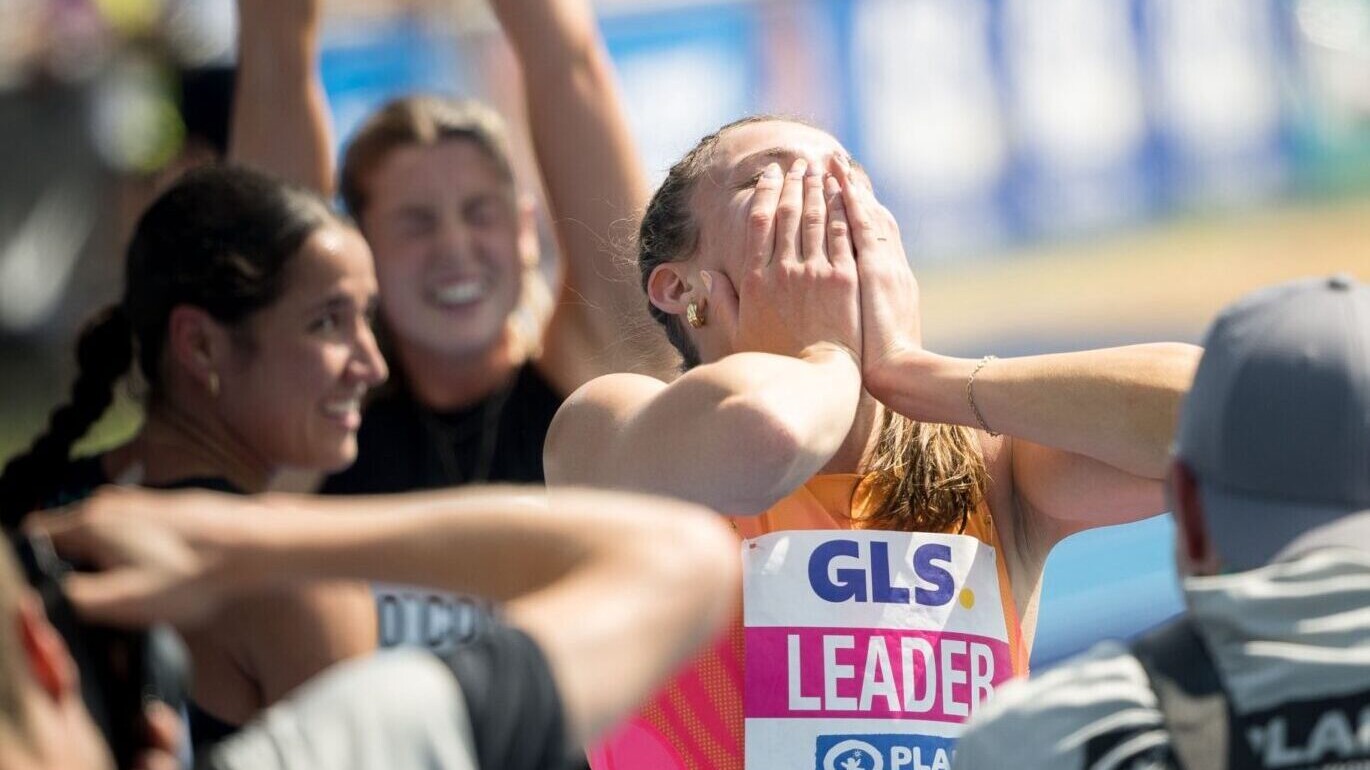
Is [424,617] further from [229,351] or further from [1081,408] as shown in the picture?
[1081,408]

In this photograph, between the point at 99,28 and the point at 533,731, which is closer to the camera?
the point at 533,731

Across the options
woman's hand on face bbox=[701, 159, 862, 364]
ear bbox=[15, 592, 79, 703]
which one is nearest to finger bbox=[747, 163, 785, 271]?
woman's hand on face bbox=[701, 159, 862, 364]

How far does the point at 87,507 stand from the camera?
5.11 ft

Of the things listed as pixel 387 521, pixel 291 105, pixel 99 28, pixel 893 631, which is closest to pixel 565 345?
pixel 291 105

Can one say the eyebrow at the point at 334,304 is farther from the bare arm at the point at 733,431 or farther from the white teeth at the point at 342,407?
the bare arm at the point at 733,431

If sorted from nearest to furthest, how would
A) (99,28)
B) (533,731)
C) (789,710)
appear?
1. (533,731)
2. (789,710)
3. (99,28)

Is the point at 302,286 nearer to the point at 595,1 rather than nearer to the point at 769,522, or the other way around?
the point at 769,522

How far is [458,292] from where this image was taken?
4.17m

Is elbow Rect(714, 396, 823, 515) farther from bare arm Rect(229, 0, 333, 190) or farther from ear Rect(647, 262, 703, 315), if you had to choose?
bare arm Rect(229, 0, 333, 190)

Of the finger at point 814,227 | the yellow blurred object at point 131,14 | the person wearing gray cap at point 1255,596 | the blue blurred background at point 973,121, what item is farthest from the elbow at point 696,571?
the yellow blurred object at point 131,14

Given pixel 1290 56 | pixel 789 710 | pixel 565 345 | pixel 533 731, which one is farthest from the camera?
pixel 1290 56

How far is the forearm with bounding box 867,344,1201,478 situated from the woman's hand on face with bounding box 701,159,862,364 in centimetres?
15

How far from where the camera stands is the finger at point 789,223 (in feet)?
9.84

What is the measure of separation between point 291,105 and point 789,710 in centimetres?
200
